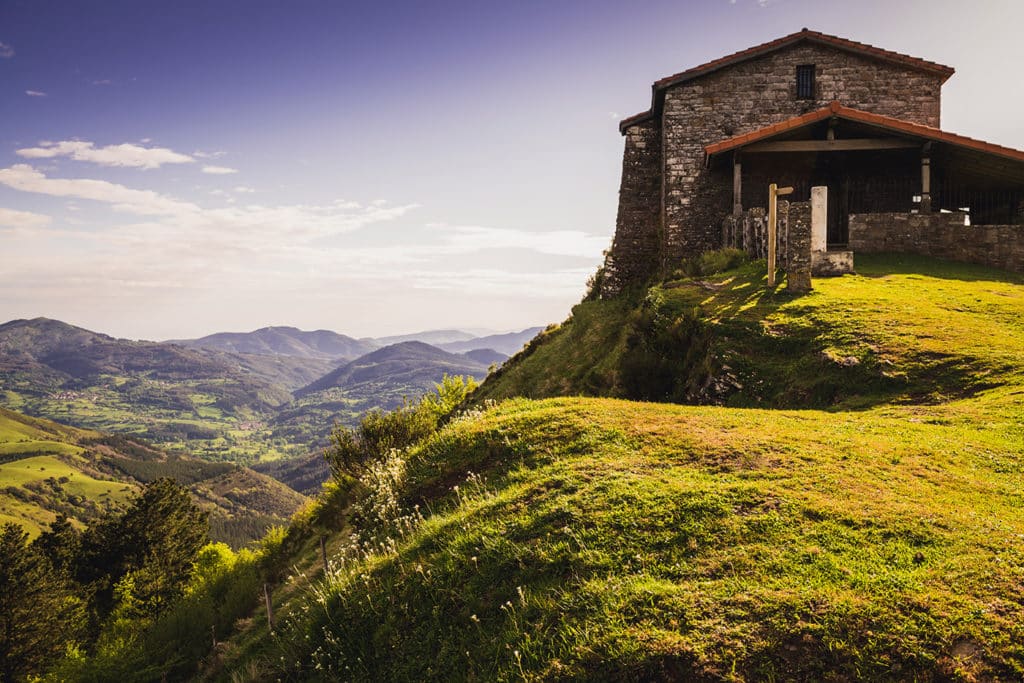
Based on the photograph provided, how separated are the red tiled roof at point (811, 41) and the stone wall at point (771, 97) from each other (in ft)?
1.09

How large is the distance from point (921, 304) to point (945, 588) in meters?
11.5

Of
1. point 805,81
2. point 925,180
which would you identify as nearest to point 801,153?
point 805,81

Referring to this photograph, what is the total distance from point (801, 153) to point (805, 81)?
4.35 metres

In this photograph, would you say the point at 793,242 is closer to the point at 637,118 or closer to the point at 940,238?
the point at 940,238

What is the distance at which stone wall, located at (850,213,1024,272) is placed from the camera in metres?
19.0

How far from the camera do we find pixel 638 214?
25.8 metres

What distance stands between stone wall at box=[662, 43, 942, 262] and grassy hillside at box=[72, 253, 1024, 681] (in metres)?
15.3

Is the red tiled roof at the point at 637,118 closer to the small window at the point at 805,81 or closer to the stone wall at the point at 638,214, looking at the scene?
the stone wall at the point at 638,214

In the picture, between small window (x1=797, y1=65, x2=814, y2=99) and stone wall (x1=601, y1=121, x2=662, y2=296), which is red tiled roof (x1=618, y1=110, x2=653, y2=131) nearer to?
stone wall (x1=601, y1=121, x2=662, y2=296)

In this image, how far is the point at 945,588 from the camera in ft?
14.8

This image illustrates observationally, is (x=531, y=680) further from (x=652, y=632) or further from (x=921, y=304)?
(x=921, y=304)

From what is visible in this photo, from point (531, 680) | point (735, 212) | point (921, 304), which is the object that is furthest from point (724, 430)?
point (735, 212)

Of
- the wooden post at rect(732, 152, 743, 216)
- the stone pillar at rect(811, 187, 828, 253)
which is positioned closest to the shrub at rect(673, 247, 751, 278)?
the stone pillar at rect(811, 187, 828, 253)

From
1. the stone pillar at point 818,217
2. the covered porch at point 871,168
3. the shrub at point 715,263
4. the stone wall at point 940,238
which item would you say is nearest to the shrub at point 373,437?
the shrub at point 715,263
